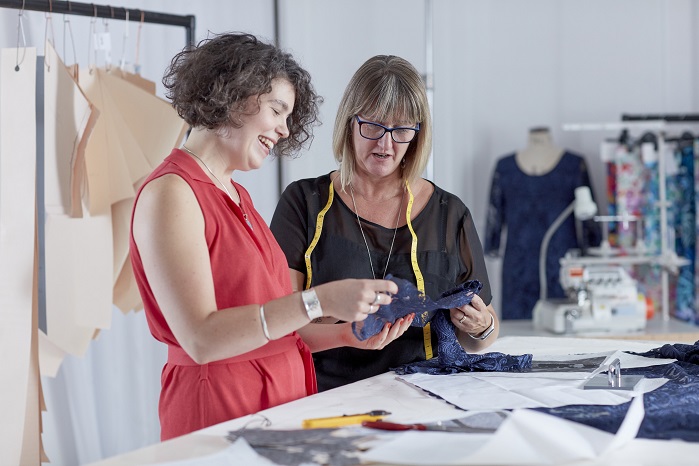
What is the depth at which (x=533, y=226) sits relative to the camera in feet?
18.7

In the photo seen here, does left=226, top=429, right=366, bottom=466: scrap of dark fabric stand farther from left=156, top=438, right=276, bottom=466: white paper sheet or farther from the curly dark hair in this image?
the curly dark hair

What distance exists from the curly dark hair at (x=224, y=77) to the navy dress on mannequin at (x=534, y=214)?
13.1ft

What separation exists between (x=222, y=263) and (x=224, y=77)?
0.39m

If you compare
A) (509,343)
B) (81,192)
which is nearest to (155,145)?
(81,192)

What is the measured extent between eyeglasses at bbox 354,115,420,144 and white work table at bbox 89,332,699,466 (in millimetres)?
652

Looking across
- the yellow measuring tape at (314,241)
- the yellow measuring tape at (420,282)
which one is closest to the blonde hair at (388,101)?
the yellow measuring tape at (314,241)

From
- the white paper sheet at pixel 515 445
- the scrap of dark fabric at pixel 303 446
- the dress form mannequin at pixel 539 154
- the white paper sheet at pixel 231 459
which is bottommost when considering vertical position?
the white paper sheet at pixel 231 459

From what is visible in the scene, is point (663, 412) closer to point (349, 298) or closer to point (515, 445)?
point (515, 445)

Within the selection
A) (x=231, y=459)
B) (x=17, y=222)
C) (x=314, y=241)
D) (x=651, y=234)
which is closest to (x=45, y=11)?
(x=17, y=222)

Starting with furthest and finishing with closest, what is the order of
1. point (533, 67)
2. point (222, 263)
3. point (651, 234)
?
point (533, 67)
point (651, 234)
point (222, 263)

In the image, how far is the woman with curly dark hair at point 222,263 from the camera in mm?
1652

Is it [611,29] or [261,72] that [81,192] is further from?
[611,29]

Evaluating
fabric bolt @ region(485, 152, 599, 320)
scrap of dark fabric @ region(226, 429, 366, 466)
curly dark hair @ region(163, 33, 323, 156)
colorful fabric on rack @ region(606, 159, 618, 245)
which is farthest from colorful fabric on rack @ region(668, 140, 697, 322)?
scrap of dark fabric @ region(226, 429, 366, 466)

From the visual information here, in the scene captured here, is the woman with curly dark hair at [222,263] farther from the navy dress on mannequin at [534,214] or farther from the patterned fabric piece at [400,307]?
the navy dress on mannequin at [534,214]
